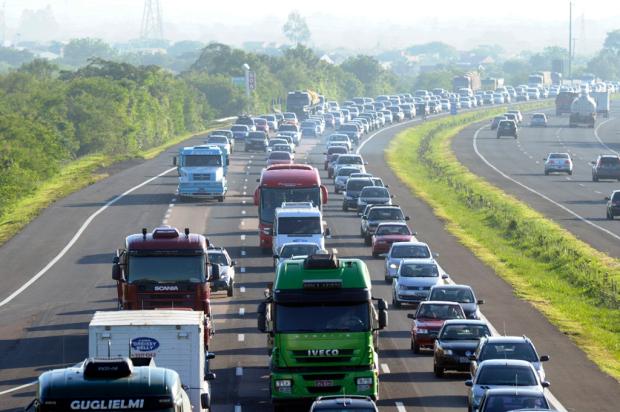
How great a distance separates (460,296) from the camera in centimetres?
4362

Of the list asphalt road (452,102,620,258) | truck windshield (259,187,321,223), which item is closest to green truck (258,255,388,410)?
truck windshield (259,187,321,223)

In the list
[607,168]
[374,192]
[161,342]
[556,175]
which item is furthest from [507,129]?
[161,342]

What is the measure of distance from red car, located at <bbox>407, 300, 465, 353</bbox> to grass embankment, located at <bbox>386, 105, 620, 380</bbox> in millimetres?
A: 3871

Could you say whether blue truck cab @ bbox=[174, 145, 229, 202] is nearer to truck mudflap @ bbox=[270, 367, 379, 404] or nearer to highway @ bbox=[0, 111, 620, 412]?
highway @ bbox=[0, 111, 620, 412]

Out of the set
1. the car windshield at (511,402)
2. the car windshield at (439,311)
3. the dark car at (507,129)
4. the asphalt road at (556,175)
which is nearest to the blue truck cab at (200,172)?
the asphalt road at (556,175)

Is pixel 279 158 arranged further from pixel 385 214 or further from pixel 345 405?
pixel 345 405

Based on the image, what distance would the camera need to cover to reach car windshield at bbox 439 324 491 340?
36.5m

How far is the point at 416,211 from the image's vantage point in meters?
80.8

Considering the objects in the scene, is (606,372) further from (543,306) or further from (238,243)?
(238,243)

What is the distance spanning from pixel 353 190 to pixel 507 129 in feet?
233

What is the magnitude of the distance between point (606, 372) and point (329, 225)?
35166mm

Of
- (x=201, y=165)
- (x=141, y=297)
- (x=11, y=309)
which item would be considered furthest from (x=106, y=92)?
(x=141, y=297)

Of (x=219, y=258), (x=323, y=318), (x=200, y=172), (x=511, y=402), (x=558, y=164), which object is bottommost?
(x=558, y=164)

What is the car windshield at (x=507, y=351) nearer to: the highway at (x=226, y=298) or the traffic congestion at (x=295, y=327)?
the traffic congestion at (x=295, y=327)
